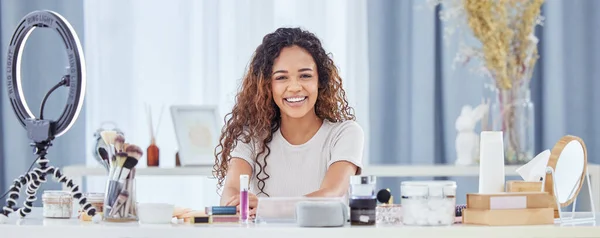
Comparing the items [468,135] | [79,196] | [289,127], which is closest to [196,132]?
[468,135]

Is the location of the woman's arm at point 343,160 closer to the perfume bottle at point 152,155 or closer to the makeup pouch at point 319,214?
the makeup pouch at point 319,214

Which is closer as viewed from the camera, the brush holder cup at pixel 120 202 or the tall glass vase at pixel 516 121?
the brush holder cup at pixel 120 202

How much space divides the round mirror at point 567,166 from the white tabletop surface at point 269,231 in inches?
8.4

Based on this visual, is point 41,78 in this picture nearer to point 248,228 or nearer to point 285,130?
point 285,130

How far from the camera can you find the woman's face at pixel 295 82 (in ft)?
8.79

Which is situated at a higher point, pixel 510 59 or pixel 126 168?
pixel 510 59

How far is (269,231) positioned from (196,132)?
2068 mm

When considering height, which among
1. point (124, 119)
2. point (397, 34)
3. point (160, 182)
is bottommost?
point (160, 182)

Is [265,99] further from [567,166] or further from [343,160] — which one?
[567,166]

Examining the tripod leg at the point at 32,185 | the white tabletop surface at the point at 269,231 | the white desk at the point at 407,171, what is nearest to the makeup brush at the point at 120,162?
the white tabletop surface at the point at 269,231

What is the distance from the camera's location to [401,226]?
6.45 feet

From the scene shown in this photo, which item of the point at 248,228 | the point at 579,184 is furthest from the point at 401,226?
the point at 579,184

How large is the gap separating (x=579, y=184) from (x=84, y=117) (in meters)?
2.45

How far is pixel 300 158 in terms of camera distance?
2.74 metres
